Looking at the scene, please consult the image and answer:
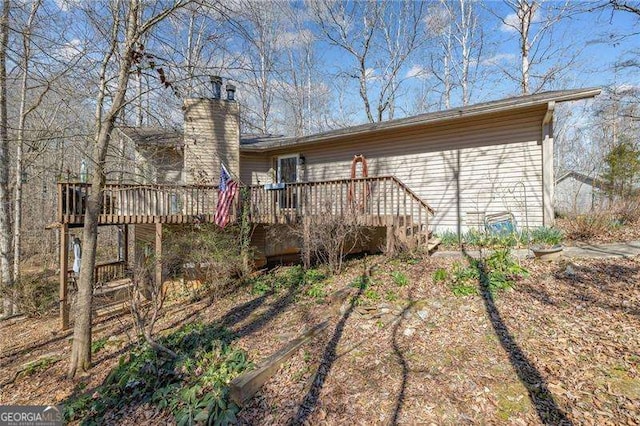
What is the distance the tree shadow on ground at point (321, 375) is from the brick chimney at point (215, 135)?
808 centimetres

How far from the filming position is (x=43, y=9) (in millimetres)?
6141

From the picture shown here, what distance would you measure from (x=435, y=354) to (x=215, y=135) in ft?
33.9

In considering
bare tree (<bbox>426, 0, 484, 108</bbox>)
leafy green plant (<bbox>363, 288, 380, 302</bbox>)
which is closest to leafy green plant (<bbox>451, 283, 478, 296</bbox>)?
leafy green plant (<bbox>363, 288, 380, 302</bbox>)

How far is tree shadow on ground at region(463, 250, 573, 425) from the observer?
2.64 meters

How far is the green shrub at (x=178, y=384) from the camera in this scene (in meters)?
3.34

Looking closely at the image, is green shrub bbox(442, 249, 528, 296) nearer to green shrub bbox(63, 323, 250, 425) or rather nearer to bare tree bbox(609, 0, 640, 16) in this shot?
green shrub bbox(63, 323, 250, 425)

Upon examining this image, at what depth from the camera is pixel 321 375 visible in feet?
11.8

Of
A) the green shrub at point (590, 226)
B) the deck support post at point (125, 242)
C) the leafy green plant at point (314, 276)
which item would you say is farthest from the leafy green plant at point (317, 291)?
the deck support post at point (125, 242)

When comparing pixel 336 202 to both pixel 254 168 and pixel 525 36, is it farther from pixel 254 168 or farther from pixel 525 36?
pixel 525 36

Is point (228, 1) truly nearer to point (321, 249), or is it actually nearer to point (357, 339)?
point (321, 249)

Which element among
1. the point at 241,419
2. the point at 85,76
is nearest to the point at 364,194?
the point at 241,419

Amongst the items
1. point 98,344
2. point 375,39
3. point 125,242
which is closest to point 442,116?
point 98,344

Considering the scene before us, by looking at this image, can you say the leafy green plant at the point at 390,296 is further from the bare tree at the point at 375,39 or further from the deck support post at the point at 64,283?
the bare tree at the point at 375,39

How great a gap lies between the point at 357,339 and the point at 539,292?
118 inches
